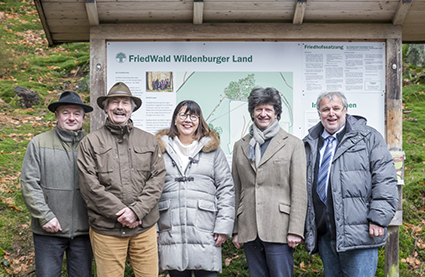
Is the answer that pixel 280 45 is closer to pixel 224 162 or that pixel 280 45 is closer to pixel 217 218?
pixel 224 162

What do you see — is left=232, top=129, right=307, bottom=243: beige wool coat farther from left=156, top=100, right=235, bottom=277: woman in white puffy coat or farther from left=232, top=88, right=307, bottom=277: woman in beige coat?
left=156, top=100, right=235, bottom=277: woman in white puffy coat

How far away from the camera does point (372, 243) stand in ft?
12.5

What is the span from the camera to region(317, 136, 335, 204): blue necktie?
3953 mm

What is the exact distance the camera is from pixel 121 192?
3.84m

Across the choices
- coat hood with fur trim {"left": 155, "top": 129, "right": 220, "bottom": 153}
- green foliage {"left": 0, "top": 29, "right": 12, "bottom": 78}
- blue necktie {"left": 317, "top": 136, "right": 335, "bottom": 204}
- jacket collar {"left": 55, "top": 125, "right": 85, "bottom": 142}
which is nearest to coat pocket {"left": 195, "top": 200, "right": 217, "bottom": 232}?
coat hood with fur trim {"left": 155, "top": 129, "right": 220, "bottom": 153}

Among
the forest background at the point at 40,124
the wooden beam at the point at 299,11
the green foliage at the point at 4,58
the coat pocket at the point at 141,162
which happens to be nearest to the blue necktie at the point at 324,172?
the coat pocket at the point at 141,162

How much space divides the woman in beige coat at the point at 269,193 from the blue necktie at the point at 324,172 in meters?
0.14

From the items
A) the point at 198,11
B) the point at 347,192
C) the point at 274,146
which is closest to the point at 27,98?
the point at 198,11

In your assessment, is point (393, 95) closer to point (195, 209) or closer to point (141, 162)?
point (195, 209)

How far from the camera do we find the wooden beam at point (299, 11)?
5080 mm

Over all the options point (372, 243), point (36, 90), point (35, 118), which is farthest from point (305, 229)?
point (36, 90)

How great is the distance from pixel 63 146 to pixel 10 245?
2.72 metres

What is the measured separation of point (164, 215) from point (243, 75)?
2.18 metres

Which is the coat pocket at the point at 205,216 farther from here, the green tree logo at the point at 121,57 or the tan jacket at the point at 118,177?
the green tree logo at the point at 121,57
